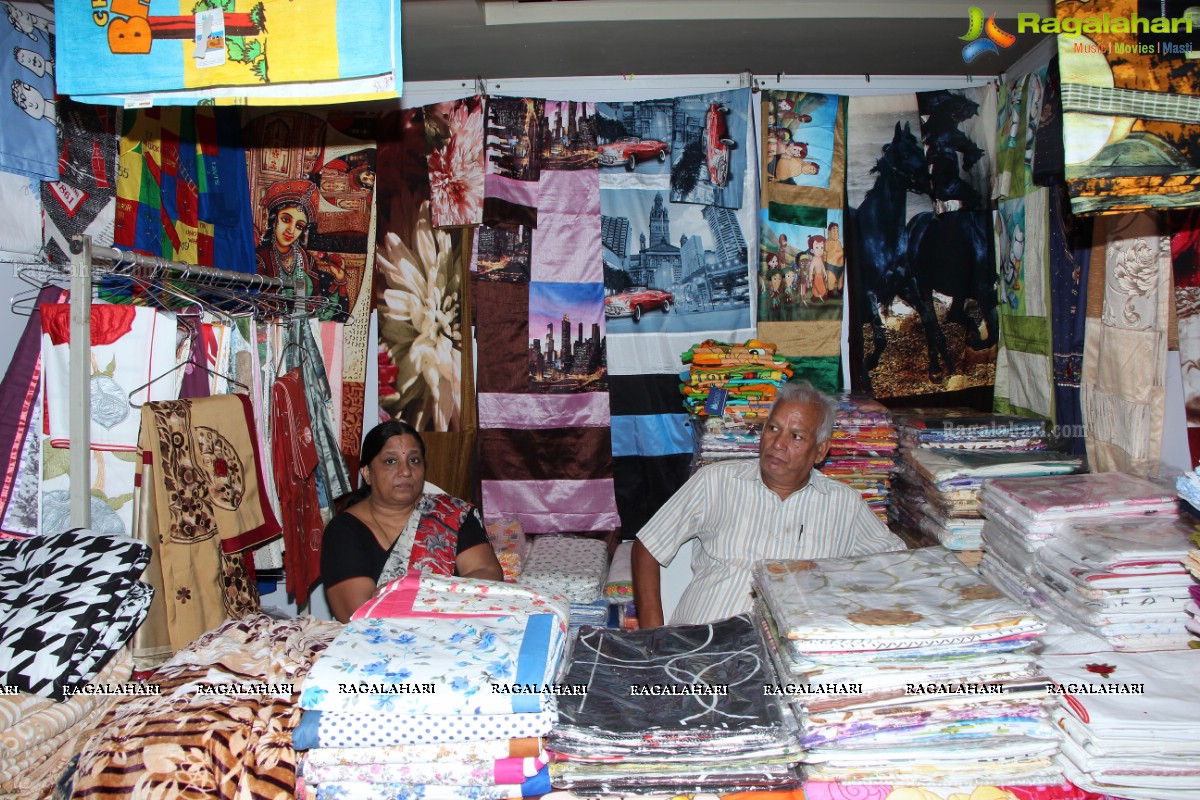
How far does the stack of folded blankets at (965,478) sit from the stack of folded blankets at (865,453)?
0.38m

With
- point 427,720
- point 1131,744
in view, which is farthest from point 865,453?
point 427,720

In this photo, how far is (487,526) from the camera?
397 cm

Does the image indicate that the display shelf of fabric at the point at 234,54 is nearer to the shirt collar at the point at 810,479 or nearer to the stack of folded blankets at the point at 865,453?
the shirt collar at the point at 810,479

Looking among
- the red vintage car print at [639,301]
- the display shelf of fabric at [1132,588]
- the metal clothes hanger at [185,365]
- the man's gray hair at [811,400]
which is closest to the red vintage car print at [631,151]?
the red vintage car print at [639,301]

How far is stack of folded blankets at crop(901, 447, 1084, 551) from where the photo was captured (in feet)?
8.97

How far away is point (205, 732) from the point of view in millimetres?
1321

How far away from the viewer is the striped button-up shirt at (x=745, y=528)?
2.65 meters

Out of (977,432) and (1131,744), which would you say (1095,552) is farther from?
(977,432)

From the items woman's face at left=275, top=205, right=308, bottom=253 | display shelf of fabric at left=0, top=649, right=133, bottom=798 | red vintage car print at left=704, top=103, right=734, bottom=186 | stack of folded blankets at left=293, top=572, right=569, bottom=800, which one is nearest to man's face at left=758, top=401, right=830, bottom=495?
stack of folded blankets at left=293, top=572, right=569, bottom=800

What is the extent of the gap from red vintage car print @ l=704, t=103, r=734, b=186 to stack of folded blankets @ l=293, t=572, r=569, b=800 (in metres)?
3.06

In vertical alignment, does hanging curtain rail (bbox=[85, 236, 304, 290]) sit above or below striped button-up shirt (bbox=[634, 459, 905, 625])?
above

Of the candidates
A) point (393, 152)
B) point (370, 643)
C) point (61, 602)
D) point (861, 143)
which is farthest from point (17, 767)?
point (861, 143)

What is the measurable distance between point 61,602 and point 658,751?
55.5 inches

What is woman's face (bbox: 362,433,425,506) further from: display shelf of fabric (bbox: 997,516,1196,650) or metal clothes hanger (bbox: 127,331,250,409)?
display shelf of fabric (bbox: 997,516,1196,650)
